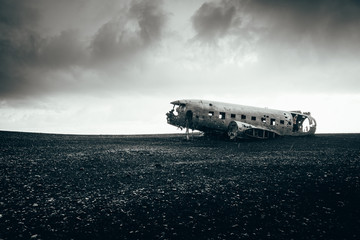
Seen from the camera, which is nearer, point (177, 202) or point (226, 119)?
point (177, 202)

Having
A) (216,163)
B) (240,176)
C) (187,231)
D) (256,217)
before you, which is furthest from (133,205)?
(216,163)

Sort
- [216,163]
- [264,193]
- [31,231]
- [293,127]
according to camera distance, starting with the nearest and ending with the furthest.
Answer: [31,231], [264,193], [216,163], [293,127]

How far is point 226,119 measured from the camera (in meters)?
21.0

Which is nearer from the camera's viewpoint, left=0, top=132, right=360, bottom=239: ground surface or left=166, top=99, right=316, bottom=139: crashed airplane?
left=0, top=132, right=360, bottom=239: ground surface

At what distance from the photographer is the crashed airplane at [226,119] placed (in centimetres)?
1997

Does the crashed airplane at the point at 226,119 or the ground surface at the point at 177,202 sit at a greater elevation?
the crashed airplane at the point at 226,119

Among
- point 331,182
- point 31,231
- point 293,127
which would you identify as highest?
point 293,127

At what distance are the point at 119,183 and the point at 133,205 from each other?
5.87 ft

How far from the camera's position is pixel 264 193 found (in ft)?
17.4

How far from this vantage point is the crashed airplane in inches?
786

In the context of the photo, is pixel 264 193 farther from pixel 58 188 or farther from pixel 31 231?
pixel 58 188

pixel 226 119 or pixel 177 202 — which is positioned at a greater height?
pixel 226 119

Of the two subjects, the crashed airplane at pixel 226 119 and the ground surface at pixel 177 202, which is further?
the crashed airplane at pixel 226 119

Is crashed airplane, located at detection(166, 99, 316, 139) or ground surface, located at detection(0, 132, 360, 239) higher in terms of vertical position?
crashed airplane, located at detection(166, 99, 316, 139)
